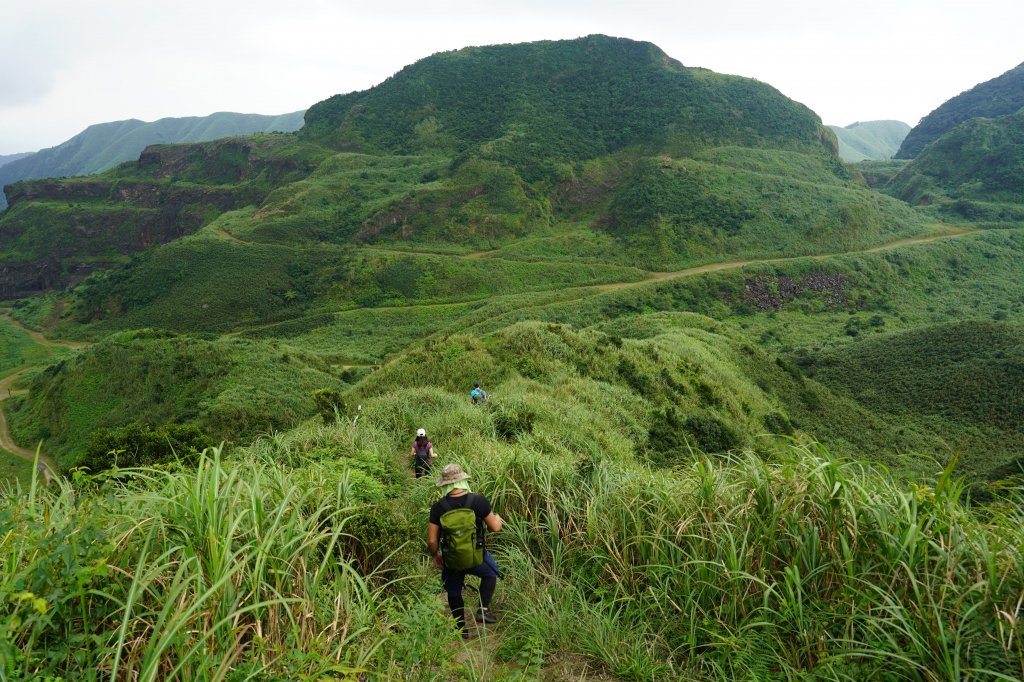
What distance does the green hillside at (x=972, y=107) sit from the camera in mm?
145250

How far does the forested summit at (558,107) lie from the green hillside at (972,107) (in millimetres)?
81485

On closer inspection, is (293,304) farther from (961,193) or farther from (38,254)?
(961,193)

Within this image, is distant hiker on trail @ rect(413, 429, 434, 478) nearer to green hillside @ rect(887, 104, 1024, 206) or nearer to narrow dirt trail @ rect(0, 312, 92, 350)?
narrow dirt trail @ rect(0, 312, 92, 350)

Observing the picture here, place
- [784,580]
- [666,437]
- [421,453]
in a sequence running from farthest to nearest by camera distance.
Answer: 1. [666,437]
2. [421,453]
3. [784,580]

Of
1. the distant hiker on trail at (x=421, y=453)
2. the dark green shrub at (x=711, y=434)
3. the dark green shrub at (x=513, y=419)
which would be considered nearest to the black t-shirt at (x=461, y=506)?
the distant hiker on trail at (x=421, y=453)

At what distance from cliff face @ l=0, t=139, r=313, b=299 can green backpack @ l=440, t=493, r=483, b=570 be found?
125 metres

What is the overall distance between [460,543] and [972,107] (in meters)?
221

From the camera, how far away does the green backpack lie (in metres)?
4.71

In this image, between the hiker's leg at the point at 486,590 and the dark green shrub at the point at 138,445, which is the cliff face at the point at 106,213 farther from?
the hiker's leg at the point at 486,590

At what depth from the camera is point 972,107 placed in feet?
513

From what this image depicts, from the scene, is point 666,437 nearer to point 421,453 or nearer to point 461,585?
point 421,453

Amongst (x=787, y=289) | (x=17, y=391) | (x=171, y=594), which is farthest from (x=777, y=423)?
(x=17, y=391)

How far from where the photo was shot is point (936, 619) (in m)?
3.38

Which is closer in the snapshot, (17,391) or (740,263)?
(17,391)
